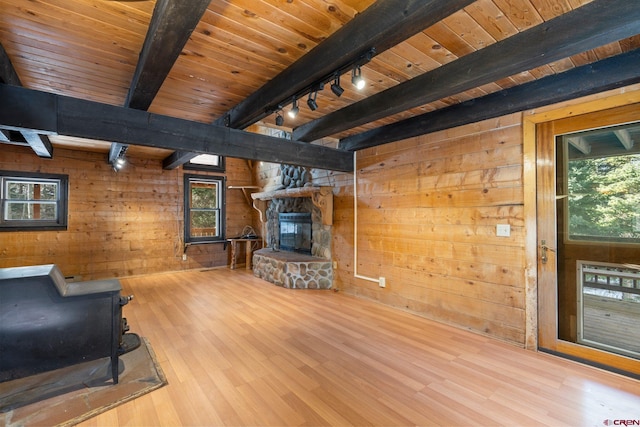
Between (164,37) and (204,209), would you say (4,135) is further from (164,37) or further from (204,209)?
(204,209)

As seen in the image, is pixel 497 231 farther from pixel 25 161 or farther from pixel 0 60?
pixel 25 161

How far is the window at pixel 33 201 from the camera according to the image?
15.2 feet

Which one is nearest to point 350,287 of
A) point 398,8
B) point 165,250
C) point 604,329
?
point 604,329

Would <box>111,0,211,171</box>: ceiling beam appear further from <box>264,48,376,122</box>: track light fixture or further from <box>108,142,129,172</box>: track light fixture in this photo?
<box>108,142,129,172</box>: track light fixture

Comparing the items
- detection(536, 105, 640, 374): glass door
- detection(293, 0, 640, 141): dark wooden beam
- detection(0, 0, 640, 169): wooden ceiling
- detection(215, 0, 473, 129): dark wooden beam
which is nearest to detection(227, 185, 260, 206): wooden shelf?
detection(0, 0, 640, 169): wooden ceiling

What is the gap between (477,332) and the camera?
2.97m

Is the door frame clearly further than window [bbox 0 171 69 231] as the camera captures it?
No

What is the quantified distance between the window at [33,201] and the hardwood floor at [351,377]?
121 inches

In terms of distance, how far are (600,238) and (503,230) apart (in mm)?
693

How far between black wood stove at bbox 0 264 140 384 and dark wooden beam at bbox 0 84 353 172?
3.64 ft

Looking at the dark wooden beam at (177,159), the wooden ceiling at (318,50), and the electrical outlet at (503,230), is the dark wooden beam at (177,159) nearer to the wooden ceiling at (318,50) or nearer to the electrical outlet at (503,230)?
the wooden ceiling at (318,50)

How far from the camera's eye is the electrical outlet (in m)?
2.79

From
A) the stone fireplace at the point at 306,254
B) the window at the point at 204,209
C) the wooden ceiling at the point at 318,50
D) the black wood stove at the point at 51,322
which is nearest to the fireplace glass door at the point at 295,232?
the stone fireplace at the point at 306,254

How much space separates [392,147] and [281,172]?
113 inches
